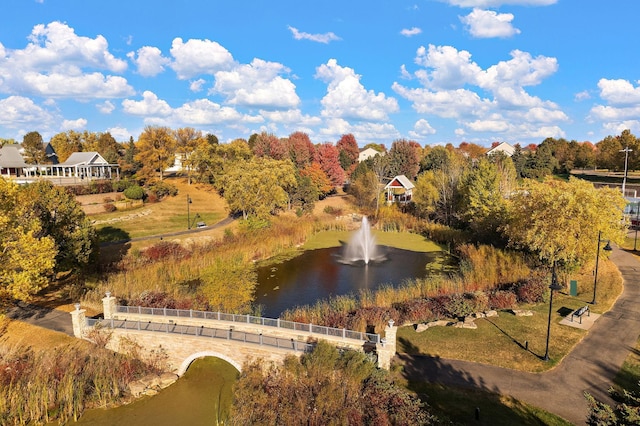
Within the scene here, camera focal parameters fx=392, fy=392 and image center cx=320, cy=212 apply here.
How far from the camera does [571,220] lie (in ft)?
98.2

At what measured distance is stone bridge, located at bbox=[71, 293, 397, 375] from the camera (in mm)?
20031

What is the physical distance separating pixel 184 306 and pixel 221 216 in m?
38.2

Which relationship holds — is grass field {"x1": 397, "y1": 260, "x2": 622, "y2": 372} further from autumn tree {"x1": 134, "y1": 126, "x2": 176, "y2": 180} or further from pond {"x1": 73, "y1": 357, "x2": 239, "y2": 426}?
autumn tree {"x1": 134, "y1": 126, "x2": 176, "y2": 180}

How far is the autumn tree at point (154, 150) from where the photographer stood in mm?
76438

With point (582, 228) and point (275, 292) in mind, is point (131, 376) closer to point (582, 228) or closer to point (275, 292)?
point (275, 292)

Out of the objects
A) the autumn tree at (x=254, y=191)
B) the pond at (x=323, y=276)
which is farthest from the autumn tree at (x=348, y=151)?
the pond at (x=323, y=276)

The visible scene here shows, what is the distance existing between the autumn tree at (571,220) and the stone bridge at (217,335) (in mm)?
17629

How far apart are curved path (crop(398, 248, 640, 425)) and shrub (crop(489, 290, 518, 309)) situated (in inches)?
208

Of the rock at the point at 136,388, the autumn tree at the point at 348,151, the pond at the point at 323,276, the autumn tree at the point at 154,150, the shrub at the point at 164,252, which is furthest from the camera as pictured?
the autumn tree at the point at 348,151

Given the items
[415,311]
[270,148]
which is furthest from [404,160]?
[415,311]

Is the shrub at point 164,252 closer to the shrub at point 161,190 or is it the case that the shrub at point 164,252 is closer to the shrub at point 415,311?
the shrub at point 415,311

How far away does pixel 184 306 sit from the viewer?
87.4 ft

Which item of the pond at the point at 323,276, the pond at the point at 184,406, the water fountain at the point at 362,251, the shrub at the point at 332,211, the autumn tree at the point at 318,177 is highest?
the autumn tree at the point at 318,177

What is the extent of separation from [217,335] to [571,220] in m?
27.0
